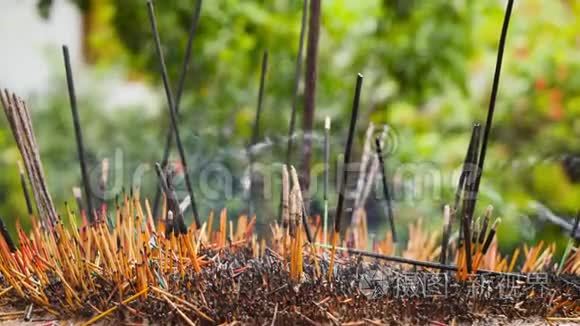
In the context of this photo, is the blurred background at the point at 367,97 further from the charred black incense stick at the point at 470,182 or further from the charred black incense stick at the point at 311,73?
the charred black incense stick at the point at 470,182

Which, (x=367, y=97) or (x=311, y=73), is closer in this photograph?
(x=311, y=73)

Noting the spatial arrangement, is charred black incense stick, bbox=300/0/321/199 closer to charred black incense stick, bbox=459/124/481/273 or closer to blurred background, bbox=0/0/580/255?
charred black incense stick, bbox=459/124/481/273

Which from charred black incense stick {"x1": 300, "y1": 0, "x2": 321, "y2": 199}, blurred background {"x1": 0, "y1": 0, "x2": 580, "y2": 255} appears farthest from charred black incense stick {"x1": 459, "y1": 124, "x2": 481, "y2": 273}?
blurred background {"x1": 0, "y1": 0, "x2": 580, "y2": 255}

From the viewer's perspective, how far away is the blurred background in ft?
6.16

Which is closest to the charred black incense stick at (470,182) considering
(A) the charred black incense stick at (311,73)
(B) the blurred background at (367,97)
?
(A) the charred black incense stick at (311,73)

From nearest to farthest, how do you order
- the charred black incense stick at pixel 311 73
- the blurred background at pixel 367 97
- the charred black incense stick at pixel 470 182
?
the charred black incense stick at pixel 470 182 → the charred black incense stick at pixel 311 73 → the blurred background at pixel 367 97

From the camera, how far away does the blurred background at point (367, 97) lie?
1879mm

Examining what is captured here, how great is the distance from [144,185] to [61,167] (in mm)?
435

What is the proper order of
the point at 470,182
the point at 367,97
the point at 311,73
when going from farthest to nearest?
the point at 367,97, the point at 311,73, the point at 470,182

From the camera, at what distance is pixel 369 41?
2.14 meters

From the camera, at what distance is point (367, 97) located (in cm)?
234

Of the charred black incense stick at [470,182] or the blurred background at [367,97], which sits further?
the blurred background at [367,97]

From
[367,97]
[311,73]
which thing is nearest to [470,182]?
[311,73]

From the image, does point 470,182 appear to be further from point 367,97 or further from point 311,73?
point 367,97
